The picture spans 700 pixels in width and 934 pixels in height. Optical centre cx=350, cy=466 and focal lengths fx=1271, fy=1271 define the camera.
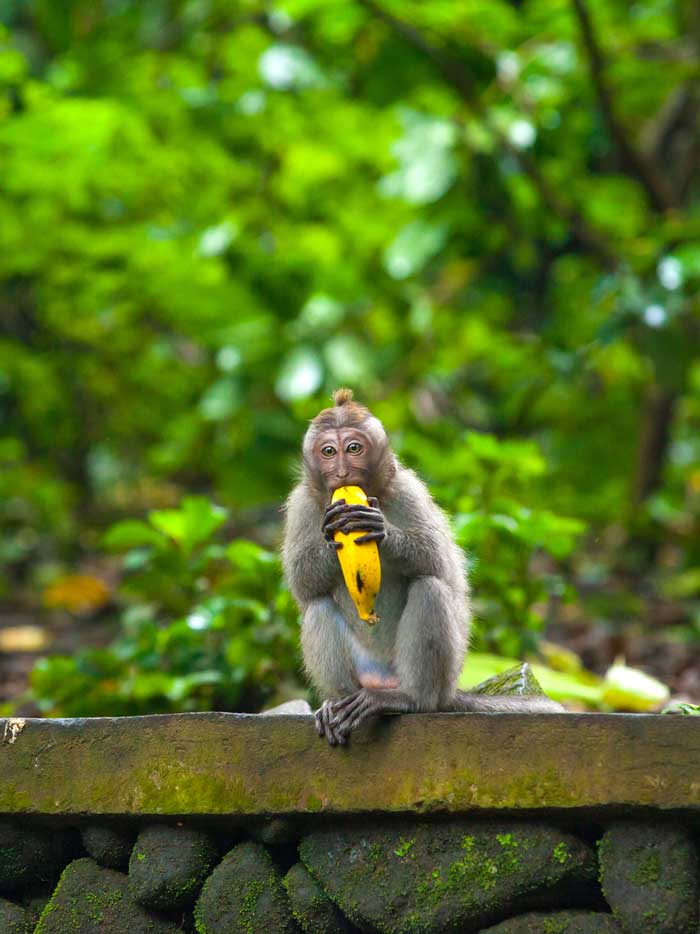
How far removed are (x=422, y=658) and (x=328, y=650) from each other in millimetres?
280

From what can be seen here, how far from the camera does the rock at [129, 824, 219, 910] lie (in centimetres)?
309

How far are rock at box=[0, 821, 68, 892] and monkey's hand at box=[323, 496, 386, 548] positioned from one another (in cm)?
108

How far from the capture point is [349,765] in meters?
2.98

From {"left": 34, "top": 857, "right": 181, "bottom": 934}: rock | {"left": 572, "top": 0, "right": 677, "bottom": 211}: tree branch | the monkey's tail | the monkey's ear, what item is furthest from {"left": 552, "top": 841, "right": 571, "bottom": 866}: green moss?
{"left": 572, "top": 0, "right": 677, "bottom": 211}: tree branch

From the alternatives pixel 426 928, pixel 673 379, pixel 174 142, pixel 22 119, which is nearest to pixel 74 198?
pixel 174 142

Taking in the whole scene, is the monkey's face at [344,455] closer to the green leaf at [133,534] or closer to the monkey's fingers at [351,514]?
the monkey's fingers at [351,514]

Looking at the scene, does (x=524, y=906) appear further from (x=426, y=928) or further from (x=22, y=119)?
(x=22, y=119)

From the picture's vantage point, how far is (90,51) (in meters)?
7.17

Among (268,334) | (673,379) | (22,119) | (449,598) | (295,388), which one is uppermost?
(22,119)

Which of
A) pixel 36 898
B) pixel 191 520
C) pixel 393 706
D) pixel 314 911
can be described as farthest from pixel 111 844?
pixel 191 520

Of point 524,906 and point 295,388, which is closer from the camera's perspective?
point 524,906

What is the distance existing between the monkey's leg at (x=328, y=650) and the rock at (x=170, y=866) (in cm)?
49

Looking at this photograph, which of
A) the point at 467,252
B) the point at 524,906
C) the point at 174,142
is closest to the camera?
the point at 524,906

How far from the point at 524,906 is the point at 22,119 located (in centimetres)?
467
